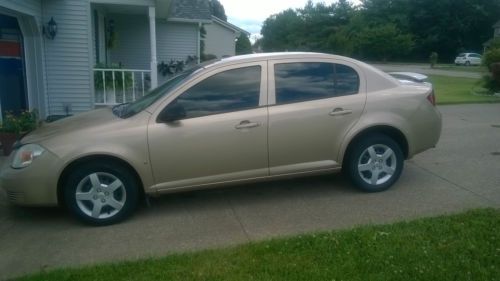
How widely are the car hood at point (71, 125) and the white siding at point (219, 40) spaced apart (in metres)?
30.8

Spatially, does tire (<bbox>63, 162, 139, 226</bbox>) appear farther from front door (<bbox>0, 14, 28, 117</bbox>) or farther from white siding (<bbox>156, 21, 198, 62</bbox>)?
white siding (<bbox>156, 21, 198, 62</bbox>)

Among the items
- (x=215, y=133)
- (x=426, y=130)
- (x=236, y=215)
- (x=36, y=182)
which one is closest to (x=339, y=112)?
(x=426, y=130)

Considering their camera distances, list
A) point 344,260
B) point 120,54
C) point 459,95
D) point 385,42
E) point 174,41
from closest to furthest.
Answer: point 344,260 < point 120,54 < point 459,95 < point 174,41 < point 385,42

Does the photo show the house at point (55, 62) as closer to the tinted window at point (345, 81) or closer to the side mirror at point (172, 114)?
the side mirror at point (172, 114)

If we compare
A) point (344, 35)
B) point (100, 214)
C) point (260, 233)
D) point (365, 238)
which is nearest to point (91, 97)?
point (100, 214)

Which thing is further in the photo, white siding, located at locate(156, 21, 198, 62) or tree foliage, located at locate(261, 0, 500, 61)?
tree foliage, located at locate(261, 0, 500, 61)

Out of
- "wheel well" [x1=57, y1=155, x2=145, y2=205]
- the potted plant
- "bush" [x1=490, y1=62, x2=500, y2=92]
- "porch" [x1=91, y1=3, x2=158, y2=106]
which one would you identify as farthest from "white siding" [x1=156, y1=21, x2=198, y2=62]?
"wheel well" [x1=57, y1=155, x2=145, y2=205]

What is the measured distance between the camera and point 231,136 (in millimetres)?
5027

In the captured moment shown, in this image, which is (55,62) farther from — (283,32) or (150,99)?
(283,32)

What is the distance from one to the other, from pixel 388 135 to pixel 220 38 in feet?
105

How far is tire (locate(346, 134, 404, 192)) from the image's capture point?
217 inches

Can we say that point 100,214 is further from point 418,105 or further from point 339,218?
point 418,105

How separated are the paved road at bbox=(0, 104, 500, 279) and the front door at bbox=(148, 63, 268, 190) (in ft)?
1.50

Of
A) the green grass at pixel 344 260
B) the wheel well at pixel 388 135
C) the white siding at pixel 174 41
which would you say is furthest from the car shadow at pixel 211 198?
the white siding at pixel 174 41
